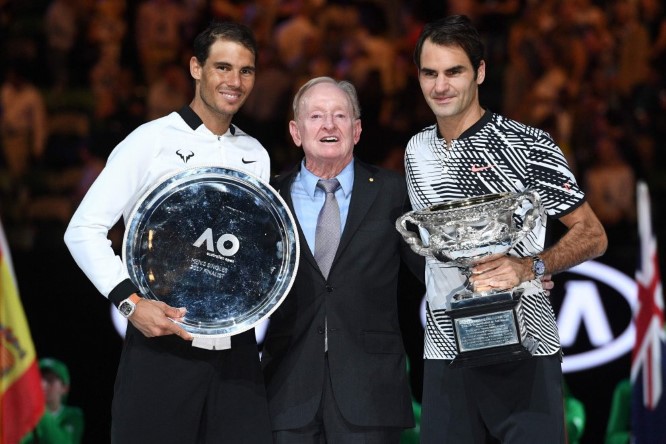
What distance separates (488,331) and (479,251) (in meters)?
0.26

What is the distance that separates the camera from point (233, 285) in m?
3.58

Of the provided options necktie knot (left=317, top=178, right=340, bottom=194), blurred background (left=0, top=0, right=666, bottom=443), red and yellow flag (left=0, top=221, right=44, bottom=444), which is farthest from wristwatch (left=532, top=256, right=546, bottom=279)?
red and yellow flag (left=0, top=221, right=44, bottom=444)

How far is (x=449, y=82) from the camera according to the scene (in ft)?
11.7

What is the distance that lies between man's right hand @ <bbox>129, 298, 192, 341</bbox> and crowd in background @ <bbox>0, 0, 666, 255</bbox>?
3.92 meters

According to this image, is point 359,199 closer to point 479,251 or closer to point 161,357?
point 479,251

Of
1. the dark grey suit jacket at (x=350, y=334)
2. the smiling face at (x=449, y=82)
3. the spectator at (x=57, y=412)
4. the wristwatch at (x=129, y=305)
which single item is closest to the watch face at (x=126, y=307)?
the wristwatch at (x=129, y=305)

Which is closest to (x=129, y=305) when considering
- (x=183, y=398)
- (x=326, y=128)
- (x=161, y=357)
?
(x=161, y=357)

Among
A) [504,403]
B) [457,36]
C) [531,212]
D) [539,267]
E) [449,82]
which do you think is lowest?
[504,403]

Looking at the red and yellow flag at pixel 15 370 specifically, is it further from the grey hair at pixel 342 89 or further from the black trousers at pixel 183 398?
the grey hair at pixel 342 89

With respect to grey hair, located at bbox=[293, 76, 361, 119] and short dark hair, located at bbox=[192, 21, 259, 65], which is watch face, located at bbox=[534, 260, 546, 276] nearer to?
grey hair, located at bbox=[293, 76, 361, 119]

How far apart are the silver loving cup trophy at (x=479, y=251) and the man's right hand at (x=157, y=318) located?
767 mm

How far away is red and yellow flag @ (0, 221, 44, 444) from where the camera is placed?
5.35 meters

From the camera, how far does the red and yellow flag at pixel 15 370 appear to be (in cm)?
535

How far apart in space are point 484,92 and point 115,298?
19.4ft
